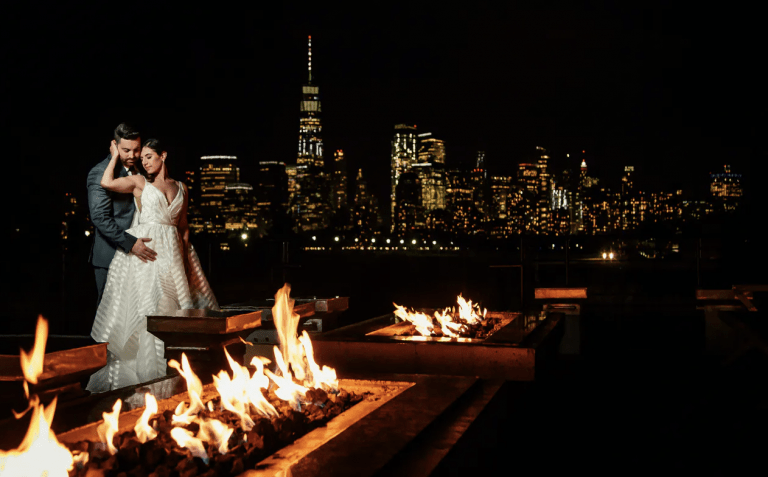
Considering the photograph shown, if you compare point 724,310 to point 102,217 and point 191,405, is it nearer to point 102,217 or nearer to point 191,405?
point 102,217

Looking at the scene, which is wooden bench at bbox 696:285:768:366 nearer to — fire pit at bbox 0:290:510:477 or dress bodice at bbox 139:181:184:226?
fire pit at bbox 0:290:510:477

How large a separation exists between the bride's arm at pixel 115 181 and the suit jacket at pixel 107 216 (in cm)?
5

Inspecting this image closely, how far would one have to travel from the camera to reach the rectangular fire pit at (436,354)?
4.50m

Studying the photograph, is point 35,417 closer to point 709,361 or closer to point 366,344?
point 366,344

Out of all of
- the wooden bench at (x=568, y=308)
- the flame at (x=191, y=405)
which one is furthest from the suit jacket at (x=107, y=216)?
the wooden bench at (x=568, y=308)

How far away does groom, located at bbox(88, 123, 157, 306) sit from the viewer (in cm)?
524

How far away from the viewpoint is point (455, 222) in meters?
164

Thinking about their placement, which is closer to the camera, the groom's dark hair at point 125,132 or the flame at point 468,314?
the groom's dark hair at point 125,132

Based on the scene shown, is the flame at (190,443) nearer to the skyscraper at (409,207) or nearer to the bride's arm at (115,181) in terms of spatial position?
the bride's arm at (115,181)

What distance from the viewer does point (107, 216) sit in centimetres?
528

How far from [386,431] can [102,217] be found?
3.37 m

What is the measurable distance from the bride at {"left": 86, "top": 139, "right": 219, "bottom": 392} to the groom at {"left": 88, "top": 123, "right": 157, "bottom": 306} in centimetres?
7

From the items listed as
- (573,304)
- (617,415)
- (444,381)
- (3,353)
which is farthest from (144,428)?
(573,304)

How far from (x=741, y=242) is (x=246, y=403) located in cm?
1699
